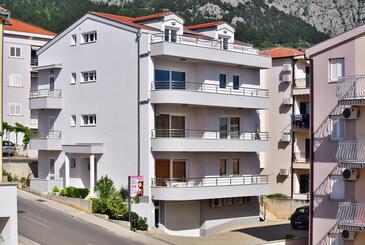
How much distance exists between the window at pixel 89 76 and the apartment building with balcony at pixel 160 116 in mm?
104

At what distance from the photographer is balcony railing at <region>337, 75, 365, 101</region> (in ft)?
133

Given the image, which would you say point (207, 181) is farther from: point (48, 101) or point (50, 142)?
point (48, 101)

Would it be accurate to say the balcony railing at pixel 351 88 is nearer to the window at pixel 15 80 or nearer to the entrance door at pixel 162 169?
the entrance door at pixel 162 169

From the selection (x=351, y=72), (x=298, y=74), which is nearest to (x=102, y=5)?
(x=298, y=74)

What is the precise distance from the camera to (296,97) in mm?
64375

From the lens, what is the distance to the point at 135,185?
1977 inches

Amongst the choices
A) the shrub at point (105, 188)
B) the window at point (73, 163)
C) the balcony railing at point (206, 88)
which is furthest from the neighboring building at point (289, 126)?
the shrub at point (105, 188)

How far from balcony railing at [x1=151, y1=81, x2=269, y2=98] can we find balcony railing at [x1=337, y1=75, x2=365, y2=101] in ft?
46.0

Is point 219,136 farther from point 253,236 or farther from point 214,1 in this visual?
point 214,1

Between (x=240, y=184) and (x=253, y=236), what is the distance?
18.6 feet

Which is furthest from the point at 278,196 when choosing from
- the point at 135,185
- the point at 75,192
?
the point at 75,192

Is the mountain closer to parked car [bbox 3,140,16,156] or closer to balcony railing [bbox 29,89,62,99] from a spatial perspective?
parked car [bbox 3,140,16,156]

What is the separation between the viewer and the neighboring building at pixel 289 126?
2515 inches

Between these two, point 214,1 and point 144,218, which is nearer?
point 144,218
